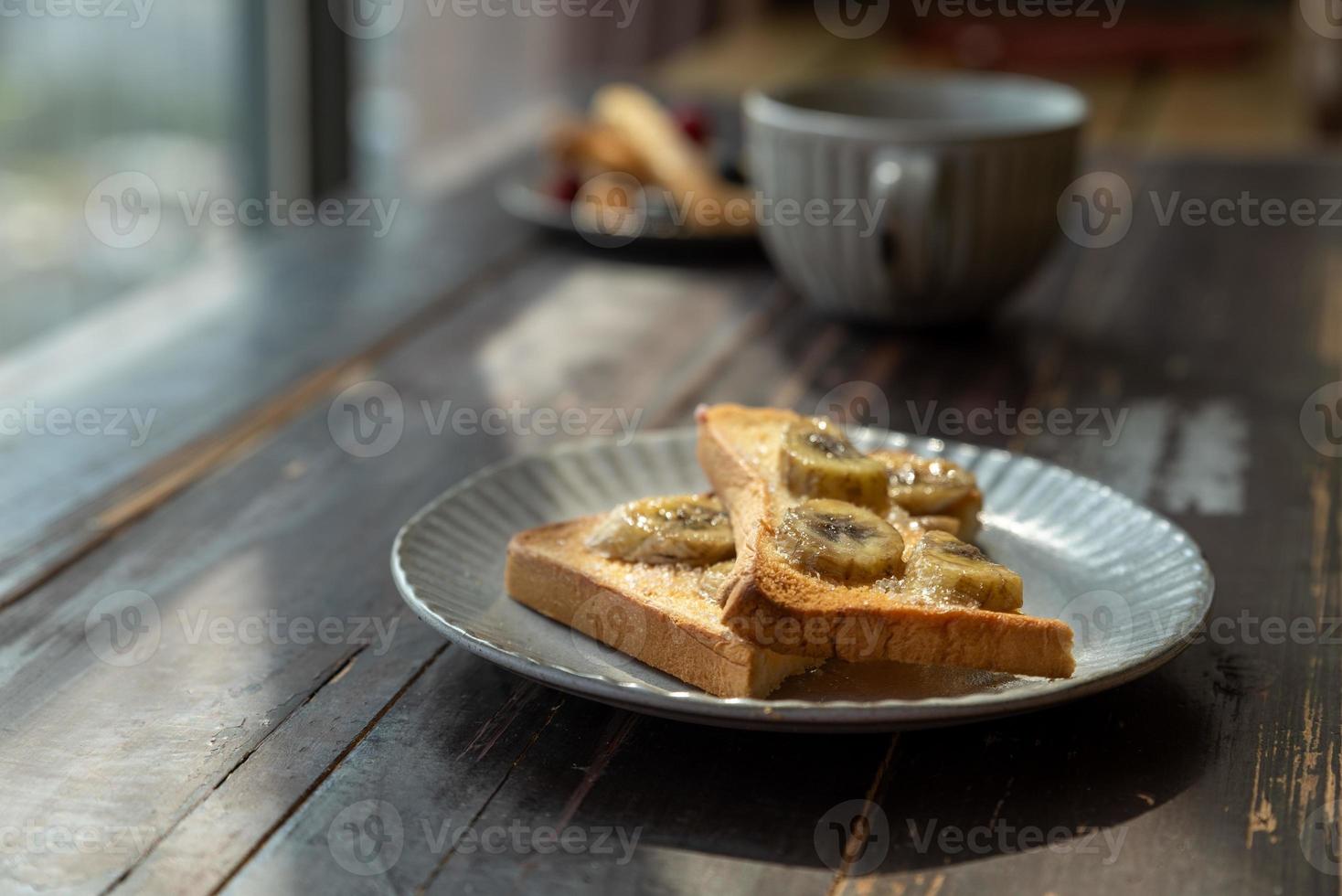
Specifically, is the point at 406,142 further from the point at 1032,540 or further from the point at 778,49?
the point at 1032,540

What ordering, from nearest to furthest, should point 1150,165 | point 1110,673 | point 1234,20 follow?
point 1110,673
point 1150,165
point 1234,20

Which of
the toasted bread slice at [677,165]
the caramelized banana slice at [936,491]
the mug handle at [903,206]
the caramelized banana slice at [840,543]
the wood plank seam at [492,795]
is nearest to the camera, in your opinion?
the wood plank seam at [492,795]

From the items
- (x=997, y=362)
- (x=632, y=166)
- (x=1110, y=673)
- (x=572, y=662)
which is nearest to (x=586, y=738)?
(x=572, y=662)

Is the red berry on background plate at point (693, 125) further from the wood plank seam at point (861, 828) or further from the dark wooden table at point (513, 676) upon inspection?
the wood plank seam at point (861, 828)

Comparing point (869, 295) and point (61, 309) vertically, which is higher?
point (869, 295)

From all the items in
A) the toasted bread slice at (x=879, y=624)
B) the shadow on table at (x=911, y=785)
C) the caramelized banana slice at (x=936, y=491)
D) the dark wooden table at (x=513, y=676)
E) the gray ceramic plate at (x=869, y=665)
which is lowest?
the dark wooden table at (x=513, y=676)

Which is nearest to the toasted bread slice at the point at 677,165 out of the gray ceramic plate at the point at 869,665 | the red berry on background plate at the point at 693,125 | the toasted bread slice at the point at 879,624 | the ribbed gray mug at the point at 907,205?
the red berry on background plate at the point at 693,125

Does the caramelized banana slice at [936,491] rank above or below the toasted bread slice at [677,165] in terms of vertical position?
above
